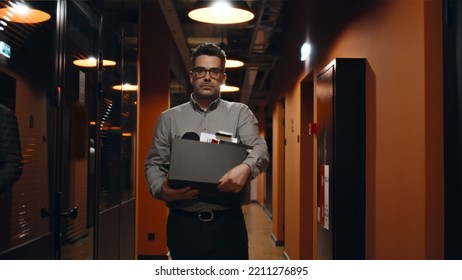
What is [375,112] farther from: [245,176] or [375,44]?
[245,176]

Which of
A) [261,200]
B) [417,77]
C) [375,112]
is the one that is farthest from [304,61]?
[261,200]

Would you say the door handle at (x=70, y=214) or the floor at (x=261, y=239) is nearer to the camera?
the door handle at (x=70, y=214)

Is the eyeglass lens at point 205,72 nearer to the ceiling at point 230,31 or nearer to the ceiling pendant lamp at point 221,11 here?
the ceiling pendant lamp at point 221,11

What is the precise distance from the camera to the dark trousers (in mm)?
1672

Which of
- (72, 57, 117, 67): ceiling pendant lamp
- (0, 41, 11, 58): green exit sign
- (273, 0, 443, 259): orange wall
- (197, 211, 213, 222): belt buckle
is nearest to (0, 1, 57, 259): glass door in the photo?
(0, 41, 11, 58): green exit sign

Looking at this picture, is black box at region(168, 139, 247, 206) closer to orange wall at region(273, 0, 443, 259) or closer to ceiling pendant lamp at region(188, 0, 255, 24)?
orange wall at region(273, 0, 443, 259)

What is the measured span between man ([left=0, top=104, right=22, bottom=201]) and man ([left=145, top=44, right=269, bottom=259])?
1.54 ft

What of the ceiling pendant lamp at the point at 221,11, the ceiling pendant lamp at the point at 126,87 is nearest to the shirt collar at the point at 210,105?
the ceiling pendant lamp at the point at 221,11

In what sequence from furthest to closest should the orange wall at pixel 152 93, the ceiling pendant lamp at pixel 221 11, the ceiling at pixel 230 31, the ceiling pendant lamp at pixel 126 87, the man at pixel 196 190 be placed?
the orange wall at pixel 152 93
the ceiling at pixel 230 31
the ceiling pendant lamp at pixel 126 87
the ceiling pendant lamp at pixel 221 11
the man at pixel 196 190

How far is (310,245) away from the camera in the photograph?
428cm

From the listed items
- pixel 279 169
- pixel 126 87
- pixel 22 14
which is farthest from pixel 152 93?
pixel 22 14

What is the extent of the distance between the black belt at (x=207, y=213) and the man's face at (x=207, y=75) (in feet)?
1.43

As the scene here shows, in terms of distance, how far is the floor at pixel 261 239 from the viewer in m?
5.37
